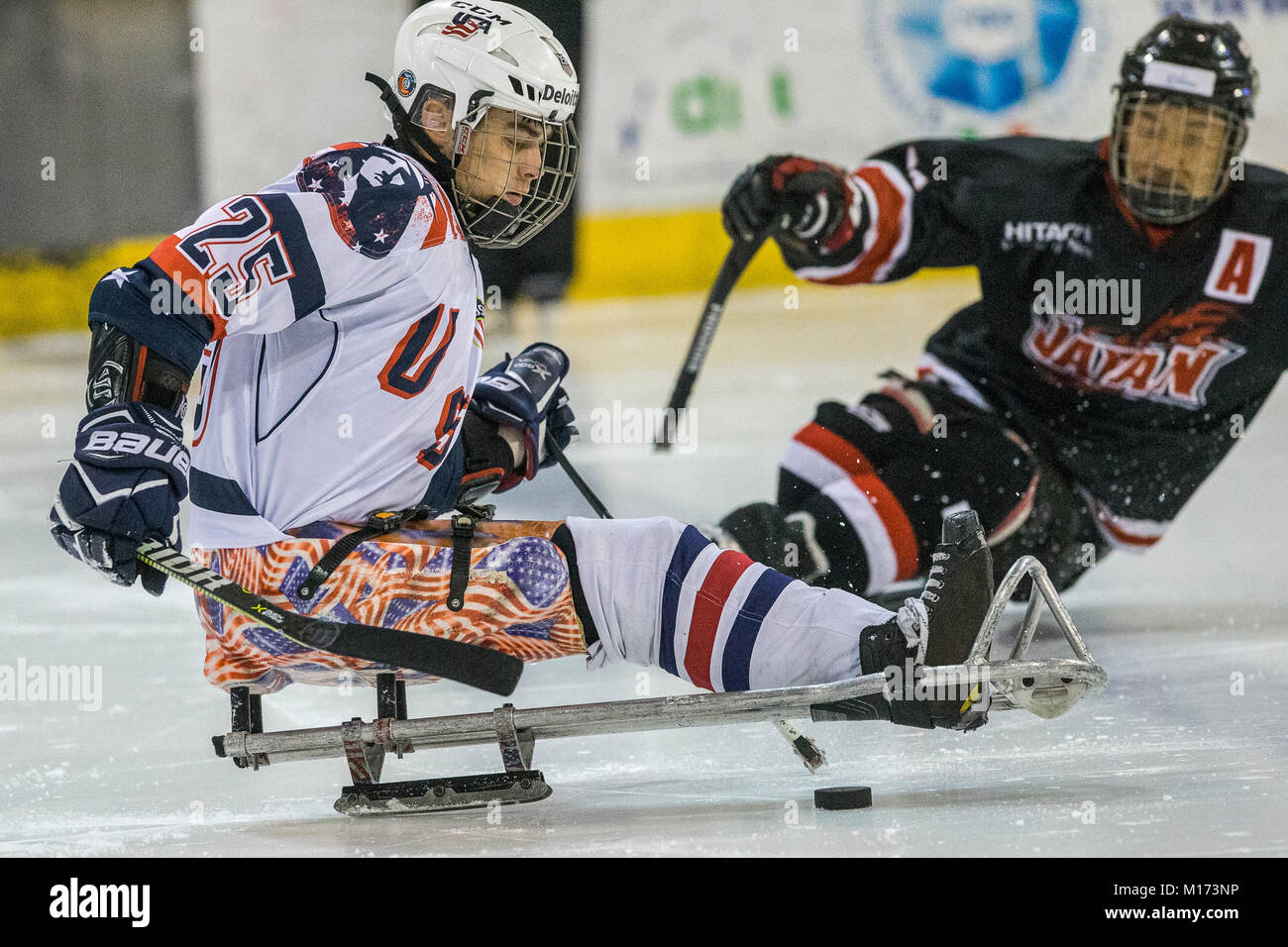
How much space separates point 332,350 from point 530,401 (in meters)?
0.53

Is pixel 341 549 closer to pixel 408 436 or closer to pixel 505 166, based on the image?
pixel 408 436

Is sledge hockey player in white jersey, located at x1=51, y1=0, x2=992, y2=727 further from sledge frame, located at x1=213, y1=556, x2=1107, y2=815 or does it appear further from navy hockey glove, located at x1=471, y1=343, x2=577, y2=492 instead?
navy hockey glove, located at x1=471, y1=343, x2=577, y2=492

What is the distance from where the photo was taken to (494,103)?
234 centimetres

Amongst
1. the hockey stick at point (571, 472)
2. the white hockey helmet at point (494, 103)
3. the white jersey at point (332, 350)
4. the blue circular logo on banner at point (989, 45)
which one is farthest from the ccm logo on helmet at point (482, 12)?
the blue circular logo on banner at point (989, 45)

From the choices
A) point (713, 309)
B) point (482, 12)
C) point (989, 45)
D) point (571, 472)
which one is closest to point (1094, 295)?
point (713, 309)

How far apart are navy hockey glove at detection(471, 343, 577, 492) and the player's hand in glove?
0.63m

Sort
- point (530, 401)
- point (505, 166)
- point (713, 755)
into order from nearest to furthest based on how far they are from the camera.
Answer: point (505, 166), point (713, 755), point (530, 401)

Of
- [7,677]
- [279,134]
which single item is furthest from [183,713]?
[279,134]

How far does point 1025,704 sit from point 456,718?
2.44 ft

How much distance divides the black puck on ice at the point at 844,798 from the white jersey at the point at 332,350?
706mm

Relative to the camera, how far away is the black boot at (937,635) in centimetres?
217

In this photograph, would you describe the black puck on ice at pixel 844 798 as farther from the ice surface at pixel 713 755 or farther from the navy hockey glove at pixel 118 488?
the navy hockey glove at pixel 118 488
